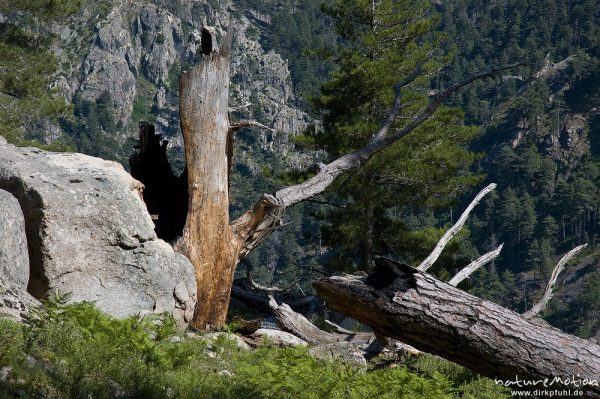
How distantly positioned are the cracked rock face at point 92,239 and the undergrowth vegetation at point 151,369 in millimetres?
794

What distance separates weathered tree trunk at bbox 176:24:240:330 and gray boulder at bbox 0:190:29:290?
321 cm

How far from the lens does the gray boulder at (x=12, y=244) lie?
7.30 metres

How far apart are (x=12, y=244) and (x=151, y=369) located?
6.82ft

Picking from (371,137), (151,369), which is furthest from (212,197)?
(371,137)

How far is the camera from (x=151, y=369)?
6395 mm

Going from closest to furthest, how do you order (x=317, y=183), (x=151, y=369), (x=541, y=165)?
(x=151, y=369), (x=317, y=183), (x=541, y=165)

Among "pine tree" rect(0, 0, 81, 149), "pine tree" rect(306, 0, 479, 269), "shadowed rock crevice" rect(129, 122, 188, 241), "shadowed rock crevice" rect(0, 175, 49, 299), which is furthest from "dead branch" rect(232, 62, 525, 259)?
"pine tree" rect(0, 0, 81, 149)

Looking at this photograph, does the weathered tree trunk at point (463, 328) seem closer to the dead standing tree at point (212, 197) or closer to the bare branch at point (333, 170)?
the dead standing tree at point (212, 197)

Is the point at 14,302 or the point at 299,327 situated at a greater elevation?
the point at 14,302

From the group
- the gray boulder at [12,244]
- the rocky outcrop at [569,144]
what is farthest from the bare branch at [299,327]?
the rocky outcrop at [569,144]

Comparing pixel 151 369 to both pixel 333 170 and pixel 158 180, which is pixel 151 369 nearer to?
pixel 158 180

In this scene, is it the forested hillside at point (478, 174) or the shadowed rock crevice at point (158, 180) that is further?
the forested hillside at point (478, 174)

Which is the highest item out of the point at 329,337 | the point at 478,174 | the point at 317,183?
the point at 478,174

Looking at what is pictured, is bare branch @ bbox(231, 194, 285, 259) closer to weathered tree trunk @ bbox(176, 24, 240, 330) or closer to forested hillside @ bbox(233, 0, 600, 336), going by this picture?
weathered tree trunk @ bbox(176, 24, 240, 330)
